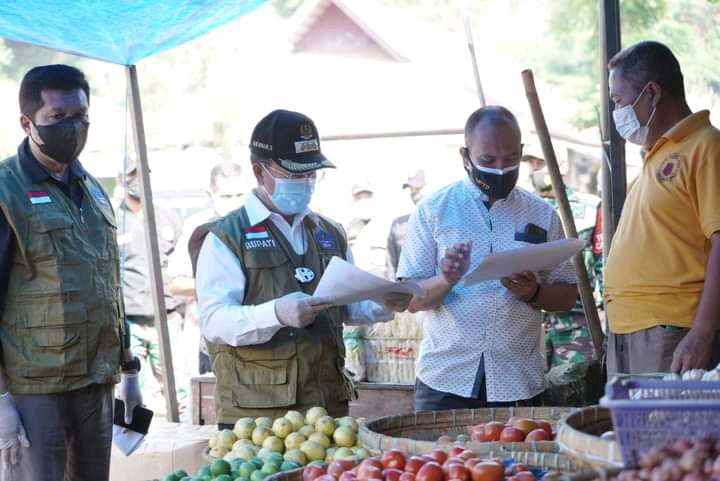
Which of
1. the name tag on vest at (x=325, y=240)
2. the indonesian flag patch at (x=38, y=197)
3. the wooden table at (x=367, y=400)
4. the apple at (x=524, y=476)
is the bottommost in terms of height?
the wooden table at (x=367, y=400)

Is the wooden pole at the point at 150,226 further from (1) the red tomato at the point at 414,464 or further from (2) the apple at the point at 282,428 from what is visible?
(1) the red tomato at the point at 414,464

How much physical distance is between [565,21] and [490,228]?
1203 inches

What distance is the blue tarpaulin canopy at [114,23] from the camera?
5.04 m

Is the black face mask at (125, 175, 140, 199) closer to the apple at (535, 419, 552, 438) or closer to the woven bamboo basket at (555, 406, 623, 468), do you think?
the apple at (535, 419, 552, 438)

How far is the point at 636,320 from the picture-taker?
13.4ft

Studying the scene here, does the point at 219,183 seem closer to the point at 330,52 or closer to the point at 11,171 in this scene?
the point at 11,171

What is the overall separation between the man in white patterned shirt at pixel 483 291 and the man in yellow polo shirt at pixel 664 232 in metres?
0.32

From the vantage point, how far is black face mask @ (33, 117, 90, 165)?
4.20m

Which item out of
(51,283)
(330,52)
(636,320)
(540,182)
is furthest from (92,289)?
(330,52)

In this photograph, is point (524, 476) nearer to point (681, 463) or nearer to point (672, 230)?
point (681, 463)

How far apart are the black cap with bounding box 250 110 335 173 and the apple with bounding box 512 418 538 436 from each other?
1258 mm

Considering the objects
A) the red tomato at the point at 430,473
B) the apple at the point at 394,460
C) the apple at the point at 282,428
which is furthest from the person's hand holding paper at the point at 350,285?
the red tomato at the point at 430,473

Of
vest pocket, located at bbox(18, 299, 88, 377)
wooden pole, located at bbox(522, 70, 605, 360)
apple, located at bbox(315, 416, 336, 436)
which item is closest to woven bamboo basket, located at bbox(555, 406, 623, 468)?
apple, located at bbox(315, 416, 336, 436)

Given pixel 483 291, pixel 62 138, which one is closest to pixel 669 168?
pixel 483 291
